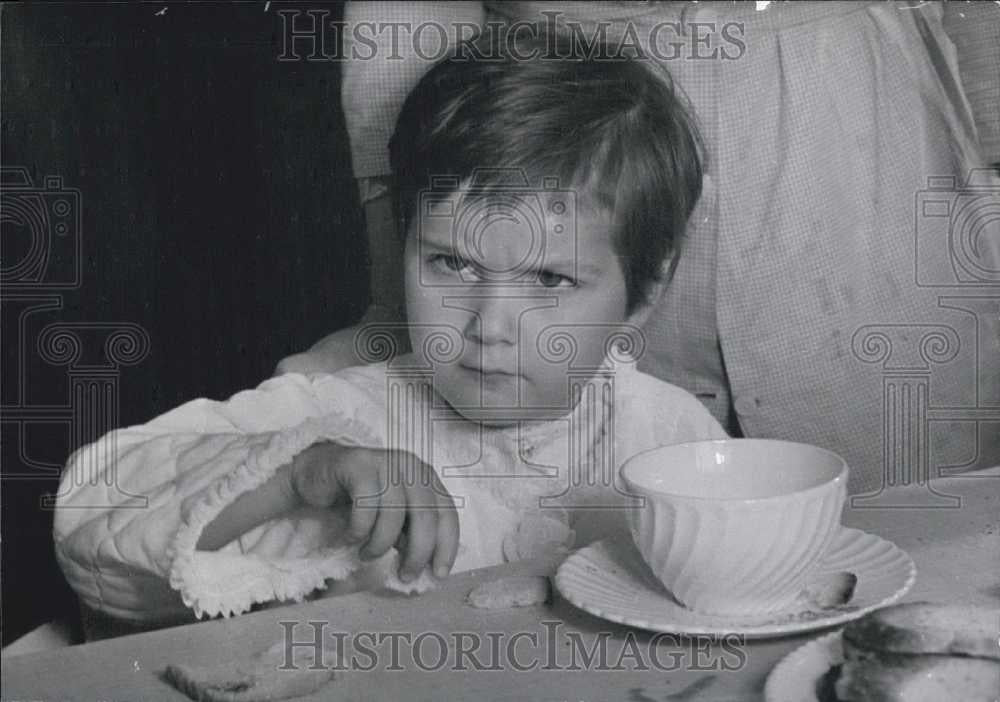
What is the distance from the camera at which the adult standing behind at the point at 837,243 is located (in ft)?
1.93

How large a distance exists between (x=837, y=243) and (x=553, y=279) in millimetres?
151

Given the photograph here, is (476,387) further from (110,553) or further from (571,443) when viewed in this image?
(110,553)

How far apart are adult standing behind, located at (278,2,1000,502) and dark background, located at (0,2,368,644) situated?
19 centimetres

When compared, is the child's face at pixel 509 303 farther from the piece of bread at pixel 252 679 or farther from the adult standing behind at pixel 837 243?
the piece of bread at pixel 252 679

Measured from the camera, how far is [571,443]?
1.93 feet

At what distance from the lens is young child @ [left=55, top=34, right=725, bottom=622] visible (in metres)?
0.53

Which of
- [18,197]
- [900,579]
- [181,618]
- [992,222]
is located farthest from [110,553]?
[992,222]

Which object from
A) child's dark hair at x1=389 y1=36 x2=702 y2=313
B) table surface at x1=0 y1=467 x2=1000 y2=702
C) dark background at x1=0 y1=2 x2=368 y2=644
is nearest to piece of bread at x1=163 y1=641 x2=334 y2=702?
table surface at x1=0 y1=467 x2=1000 y2=702

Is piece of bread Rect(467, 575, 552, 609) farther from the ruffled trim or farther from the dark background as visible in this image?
the dark background

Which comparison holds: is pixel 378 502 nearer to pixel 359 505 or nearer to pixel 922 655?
pixel 359 505

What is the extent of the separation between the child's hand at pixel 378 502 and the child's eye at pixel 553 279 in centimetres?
11

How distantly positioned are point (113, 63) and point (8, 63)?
0.05m

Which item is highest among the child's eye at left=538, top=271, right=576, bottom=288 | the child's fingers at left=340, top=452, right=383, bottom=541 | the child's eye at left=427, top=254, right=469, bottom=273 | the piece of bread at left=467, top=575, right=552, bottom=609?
the child's eye at left=427, top=254, right=469, bottom=273

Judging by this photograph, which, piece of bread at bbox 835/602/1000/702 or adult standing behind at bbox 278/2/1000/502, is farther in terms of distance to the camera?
adult standing behind at bbox 278/2/1000/502
